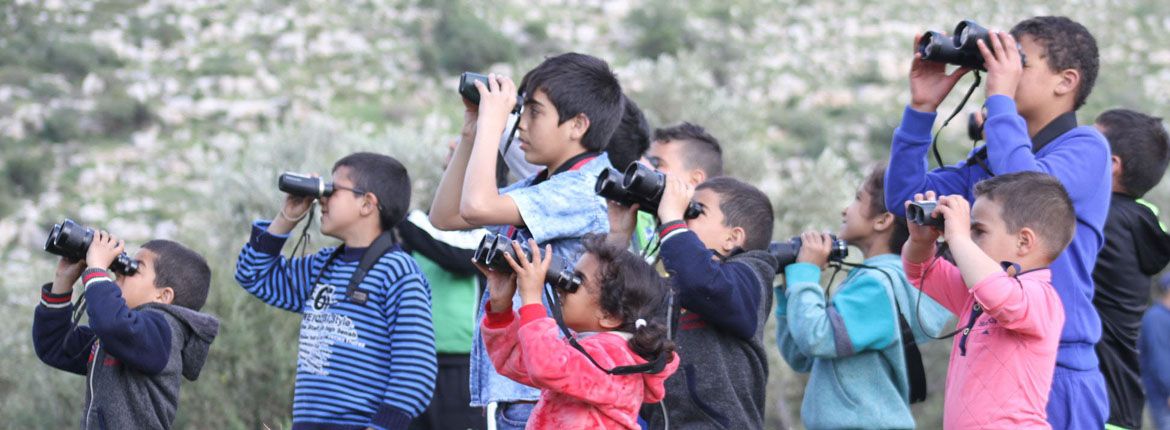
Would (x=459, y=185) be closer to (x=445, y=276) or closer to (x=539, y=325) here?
(x=539, y=325)

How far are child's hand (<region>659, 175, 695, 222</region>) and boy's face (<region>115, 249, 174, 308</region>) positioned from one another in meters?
1.80

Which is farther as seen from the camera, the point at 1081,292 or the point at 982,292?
the point at 1081,292

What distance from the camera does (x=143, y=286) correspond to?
454 centimetres

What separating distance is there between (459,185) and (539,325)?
98cm

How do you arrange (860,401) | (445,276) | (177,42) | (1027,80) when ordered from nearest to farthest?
(1027,80)
(860,401)
(445,276)
(177,42)

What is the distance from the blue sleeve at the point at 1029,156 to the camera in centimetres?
375

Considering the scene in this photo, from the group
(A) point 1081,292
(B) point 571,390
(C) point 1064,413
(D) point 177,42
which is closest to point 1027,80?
(A) point 1081,292

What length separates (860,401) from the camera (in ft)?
15.0

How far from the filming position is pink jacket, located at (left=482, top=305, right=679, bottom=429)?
11.0 ft

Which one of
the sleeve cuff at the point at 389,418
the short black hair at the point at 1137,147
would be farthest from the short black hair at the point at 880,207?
the sleeve cuff at the point at 389,418

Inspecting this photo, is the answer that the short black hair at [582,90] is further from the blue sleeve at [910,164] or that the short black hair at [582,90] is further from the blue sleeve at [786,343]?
the blue sleeve at [786,343]

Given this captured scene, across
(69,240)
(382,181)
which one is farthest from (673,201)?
(69,240)

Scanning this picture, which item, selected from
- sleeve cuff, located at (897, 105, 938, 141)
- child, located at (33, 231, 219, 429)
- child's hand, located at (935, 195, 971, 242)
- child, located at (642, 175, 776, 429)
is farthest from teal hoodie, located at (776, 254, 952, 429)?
child, located at (33, 231, 219, 429)

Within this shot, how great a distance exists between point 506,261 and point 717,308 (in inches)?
28.7
